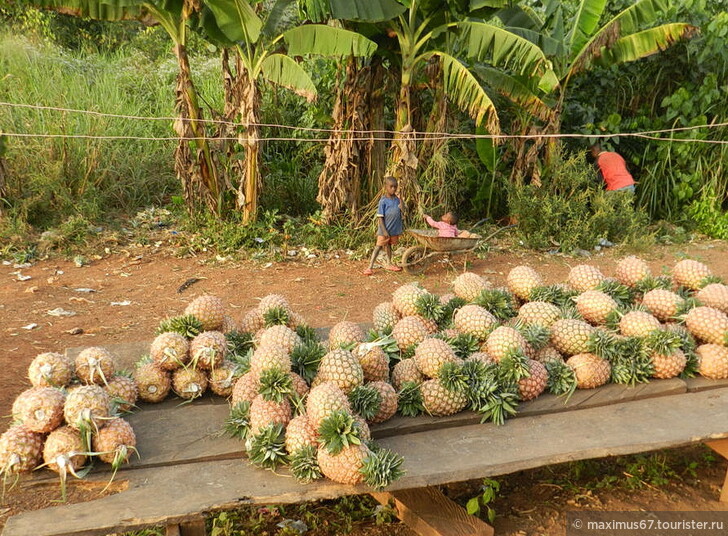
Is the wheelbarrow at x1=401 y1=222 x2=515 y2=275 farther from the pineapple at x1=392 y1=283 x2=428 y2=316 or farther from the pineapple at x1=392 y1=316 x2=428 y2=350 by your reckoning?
the pineapple at x1=392 y1=316 x2=428 y2=350

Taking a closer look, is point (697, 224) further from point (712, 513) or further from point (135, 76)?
point (135, 76)

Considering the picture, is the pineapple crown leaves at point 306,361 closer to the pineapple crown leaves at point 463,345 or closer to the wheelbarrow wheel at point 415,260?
the pineapple crown leaves at point 463,345

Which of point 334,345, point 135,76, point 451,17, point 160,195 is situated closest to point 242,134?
point 160,195

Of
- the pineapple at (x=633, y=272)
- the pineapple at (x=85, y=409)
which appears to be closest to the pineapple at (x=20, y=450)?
the pineapple at (x=85, y=409)

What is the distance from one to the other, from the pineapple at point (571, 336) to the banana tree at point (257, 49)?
14.5 ft

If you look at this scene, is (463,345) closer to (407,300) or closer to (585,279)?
Answer: (407,300)

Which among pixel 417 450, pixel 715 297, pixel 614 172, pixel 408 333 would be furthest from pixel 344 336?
pixel 614 172

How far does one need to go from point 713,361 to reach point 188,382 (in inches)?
105

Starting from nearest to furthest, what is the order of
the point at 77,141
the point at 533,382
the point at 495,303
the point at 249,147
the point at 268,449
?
the point at 268,449, the point at 533,382, the point at 495,303, the point at 249,147, the point at 77,141

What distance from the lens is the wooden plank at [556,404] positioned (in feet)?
8.73

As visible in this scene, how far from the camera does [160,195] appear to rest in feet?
31.1

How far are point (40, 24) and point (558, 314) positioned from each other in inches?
562

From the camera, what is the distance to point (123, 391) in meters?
2.64

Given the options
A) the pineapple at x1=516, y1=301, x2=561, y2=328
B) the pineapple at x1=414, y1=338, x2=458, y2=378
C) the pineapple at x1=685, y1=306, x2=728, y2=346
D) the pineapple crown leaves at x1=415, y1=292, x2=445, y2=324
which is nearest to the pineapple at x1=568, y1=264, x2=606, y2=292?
the pineapple at x1=516, y1=301, x2=561, y2=328
